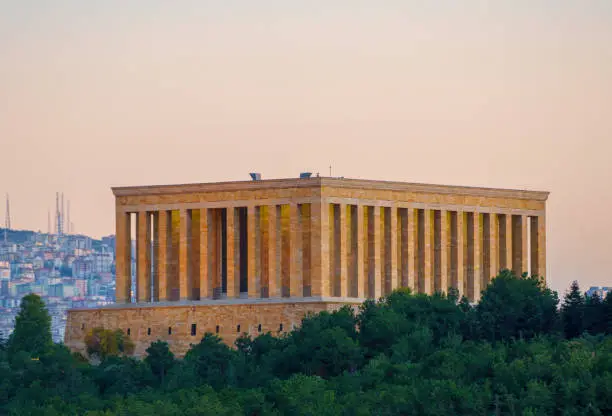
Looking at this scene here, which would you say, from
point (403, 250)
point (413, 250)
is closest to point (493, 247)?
Answer: point (413, 250)

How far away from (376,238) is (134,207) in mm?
12606

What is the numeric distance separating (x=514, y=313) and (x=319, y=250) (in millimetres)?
10725

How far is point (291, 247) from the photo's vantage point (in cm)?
10969

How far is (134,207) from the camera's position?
378 feet

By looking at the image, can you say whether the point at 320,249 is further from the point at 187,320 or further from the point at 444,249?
the point at 444,249

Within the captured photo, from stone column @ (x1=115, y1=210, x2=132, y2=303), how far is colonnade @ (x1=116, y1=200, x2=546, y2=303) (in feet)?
0.17

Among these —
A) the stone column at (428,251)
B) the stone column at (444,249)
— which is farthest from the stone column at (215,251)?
the stone column at (444,249)

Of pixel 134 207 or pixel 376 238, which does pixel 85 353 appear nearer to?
pixel 134 207

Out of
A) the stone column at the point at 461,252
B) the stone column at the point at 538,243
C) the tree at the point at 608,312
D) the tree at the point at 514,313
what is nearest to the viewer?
the tree at the point at 608,312

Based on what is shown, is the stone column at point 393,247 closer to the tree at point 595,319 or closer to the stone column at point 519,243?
the stone column at point 519,243

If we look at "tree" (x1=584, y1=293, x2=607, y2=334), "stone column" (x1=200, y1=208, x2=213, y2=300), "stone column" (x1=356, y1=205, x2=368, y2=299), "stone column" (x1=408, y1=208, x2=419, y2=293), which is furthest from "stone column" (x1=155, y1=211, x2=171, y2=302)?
"tree" (x1=584, y1=293, x2=607, y2=334)

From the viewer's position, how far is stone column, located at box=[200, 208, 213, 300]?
111981 millimetres

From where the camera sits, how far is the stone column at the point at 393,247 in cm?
11238

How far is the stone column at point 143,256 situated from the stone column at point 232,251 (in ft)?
17.1
